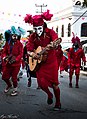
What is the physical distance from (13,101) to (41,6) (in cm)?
5637

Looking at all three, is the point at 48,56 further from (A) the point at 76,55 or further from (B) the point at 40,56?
(A) the point at 76,55

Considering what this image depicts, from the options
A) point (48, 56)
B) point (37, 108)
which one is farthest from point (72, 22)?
point (37, 108)

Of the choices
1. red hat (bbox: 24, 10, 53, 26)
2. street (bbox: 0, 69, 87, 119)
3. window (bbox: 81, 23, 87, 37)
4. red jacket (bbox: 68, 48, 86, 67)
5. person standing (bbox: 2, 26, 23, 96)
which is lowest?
window (bbox: 81, 23, 87, 37)

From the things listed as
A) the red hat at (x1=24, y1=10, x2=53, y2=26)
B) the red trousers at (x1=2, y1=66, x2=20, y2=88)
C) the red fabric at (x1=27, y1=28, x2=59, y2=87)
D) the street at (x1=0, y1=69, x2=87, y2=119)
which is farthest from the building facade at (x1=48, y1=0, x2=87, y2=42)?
the red fabric at (x1=27, y1=28, x2=59, y2=87)

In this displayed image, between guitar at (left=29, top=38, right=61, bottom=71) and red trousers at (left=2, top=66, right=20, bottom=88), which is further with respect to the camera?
red trousers at (left=2, top=66, right=20, bottom=88)

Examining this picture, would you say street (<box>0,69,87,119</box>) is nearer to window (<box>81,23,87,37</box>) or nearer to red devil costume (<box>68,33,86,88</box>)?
red devil costume (<box>68,33,86,88</box>)

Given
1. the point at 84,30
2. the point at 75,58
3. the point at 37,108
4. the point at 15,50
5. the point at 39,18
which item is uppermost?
the point at 39,18

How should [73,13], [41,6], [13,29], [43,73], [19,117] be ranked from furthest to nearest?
[41,6], [73,13], [13,29], [43,73], [19,117]

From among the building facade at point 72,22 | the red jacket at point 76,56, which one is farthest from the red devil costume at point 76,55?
the building facade at point 72,22

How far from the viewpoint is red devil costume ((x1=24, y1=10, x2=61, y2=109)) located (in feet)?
26.3

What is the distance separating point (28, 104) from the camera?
868 centimetres

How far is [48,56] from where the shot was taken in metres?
8.02

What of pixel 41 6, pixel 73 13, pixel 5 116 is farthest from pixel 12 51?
pixel 41 6

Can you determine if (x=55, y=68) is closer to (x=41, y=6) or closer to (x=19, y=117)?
(x=19, y=117)
